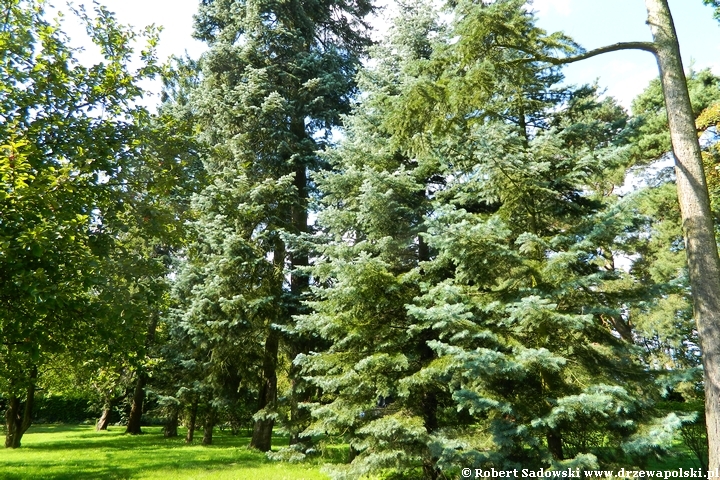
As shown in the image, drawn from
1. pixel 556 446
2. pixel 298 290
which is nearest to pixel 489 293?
pixel 556 446

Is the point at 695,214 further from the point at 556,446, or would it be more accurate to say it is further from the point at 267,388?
the point at 267,388

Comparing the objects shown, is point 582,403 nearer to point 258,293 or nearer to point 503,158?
point 503,158

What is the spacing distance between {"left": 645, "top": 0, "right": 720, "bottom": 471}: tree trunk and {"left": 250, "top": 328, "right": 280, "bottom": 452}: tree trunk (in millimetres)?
9746

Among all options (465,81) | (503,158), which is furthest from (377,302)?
(465,81)

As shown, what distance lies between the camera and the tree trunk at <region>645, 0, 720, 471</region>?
17.2ft

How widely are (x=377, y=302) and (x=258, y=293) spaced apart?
196 inches

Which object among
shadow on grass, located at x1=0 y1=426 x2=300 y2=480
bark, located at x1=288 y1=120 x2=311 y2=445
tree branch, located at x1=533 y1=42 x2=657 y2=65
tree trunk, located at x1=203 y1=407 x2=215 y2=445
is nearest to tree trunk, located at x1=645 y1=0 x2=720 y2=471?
tree branch, located at x1=533 y1=42 x2=657 y2=65

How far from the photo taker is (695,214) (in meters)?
5.84

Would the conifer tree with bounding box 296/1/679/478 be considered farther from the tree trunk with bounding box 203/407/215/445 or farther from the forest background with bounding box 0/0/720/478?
the tree trunk with bounding box 203/407/215/445

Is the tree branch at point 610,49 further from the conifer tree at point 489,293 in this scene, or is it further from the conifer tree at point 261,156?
the conifer tree at point 261,156

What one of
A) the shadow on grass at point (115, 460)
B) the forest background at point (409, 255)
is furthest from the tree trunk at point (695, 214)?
the shadow on grass at point (115, 460)

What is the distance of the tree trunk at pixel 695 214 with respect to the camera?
5246mm

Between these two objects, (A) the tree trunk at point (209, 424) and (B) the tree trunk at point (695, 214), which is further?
(A) the tree trunk at point (209, 424)

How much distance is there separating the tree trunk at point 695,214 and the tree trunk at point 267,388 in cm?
975
